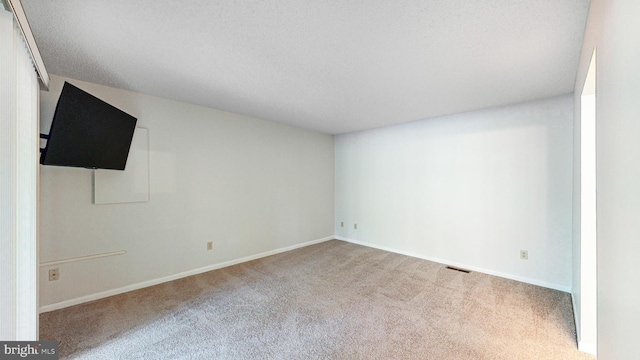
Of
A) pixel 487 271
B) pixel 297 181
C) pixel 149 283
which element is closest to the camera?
pixel 149 283

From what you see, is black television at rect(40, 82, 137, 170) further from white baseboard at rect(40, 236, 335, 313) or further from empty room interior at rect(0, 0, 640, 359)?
white baseboard at rect(40, 236, 335, 313)

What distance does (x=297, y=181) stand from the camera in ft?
15.8

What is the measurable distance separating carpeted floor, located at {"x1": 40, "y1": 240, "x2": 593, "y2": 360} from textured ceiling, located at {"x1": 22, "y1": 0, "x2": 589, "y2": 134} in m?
2.33

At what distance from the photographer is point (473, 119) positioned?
3.67 meters

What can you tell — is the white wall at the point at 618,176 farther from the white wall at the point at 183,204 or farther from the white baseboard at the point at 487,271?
the white wall at the point at 183,204

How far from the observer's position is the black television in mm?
2049

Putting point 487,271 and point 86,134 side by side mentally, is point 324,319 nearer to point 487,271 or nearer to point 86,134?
point 487,271

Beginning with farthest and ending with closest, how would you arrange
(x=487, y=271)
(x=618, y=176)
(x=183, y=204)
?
1. (x=487, y=271)
2. (x=183, y=204)
3. (x=618, y=176)

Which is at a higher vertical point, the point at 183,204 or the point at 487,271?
the point at 183,204

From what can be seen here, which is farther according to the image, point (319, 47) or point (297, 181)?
point (297, 181)

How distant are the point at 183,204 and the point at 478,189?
4.18 meters

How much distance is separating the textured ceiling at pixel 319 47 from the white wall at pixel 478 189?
0.51m

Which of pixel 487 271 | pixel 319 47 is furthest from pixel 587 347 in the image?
pixel 319 47

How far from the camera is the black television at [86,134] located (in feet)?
6.72
